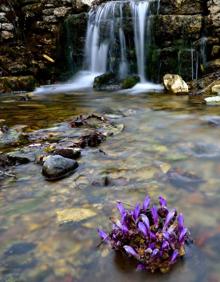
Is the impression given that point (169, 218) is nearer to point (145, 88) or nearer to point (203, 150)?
point (203, 150)

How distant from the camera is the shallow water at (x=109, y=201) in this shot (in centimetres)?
266

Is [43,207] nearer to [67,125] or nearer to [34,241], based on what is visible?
[34,241]

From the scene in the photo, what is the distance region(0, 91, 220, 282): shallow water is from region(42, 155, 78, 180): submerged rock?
11cm

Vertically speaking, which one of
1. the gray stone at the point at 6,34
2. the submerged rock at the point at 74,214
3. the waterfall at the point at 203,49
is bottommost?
the submerged rock at the point at 74,214

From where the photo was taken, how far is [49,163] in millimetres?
4496

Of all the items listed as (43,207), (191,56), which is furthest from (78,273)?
(191,56)

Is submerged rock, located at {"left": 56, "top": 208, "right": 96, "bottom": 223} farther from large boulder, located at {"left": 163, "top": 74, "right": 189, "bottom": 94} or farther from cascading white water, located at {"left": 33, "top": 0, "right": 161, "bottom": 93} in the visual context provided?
cascading white water, located at {"left": 33, "top": 0, "right": 161, "bottom": 93}

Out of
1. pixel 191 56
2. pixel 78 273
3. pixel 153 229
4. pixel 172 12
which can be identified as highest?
pixel 172 12

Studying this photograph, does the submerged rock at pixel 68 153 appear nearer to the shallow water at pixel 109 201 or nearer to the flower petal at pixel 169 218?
the shallow water at pixel 109 201

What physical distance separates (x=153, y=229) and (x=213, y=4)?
1345 centimetres

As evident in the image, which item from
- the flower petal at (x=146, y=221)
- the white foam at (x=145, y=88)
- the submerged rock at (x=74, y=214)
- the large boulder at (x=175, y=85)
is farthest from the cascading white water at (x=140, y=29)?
the flower petal at (x=146, y=221)

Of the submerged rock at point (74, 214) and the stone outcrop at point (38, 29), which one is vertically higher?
the stone outcrop at point (38, 29)

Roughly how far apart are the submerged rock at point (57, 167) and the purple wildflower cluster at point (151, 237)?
5.27ft

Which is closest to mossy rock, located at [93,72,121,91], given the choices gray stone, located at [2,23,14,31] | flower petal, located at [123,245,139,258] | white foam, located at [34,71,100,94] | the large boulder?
white foam, located at [34,71,100,94]
